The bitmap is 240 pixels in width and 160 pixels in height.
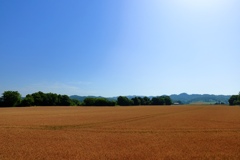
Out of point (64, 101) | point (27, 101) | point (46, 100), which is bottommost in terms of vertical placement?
point (27, 101)

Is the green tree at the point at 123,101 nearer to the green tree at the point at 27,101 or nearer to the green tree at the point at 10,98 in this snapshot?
the green tree at the point at 27,101

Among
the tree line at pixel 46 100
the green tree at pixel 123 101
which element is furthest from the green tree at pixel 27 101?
the green tree at pixel 123 101

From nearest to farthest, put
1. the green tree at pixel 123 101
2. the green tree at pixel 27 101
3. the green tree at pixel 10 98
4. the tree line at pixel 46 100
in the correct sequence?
the green tree at pixel 10 98 → the tree line at pixel 46 100 → the green tree at pixel 27 101 → the green tree at pixel 123 101

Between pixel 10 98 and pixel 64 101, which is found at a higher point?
pixel 10 98

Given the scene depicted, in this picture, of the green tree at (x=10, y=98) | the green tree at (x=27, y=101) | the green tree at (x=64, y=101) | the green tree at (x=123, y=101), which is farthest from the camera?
the green tree at (x=123, y=101)

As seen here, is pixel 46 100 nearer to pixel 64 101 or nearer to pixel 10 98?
pixel 64 101

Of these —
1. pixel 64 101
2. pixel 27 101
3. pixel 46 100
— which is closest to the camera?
pixel 27 101

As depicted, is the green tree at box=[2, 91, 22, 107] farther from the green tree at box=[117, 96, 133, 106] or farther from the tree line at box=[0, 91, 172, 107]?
the green tree at box=[117, 96, 133, 106]

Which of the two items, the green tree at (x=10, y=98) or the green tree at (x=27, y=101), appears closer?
the green tree at (x=10, y=98)

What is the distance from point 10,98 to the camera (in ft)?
381

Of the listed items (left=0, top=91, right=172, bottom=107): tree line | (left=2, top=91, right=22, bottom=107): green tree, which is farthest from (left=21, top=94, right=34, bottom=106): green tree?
(left=2, top=91, right=22, bottom=107): green tree

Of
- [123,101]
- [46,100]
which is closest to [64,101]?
[46,100]

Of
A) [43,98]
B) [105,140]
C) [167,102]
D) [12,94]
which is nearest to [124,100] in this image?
[167,102]

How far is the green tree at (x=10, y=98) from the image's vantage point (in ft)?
381
